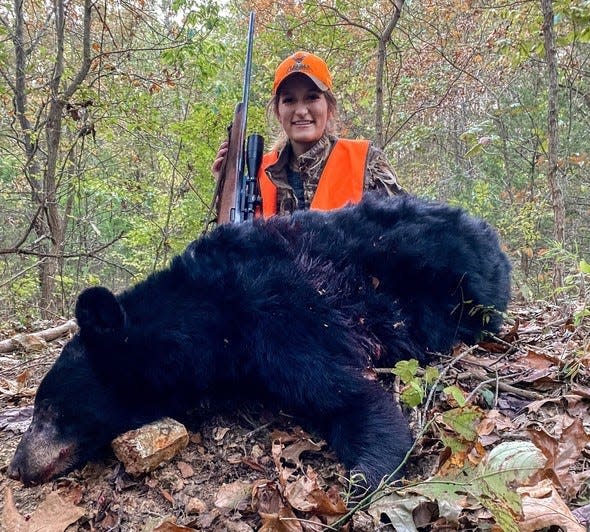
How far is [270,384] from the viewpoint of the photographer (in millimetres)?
2160

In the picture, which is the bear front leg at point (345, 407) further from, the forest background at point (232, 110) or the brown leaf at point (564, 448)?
the forest background at point (232, 110)

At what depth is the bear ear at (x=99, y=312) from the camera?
85.5 inches

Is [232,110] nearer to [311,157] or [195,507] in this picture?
[311,157]

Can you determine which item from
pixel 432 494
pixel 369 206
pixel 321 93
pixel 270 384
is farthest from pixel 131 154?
pixel 432 494

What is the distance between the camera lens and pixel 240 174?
14.3ft

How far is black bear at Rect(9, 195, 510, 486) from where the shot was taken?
2.06 meters

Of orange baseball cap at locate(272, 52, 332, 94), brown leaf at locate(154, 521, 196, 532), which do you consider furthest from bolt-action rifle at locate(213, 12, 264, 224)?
brown leaf at locate(154, 521, 196, 532)

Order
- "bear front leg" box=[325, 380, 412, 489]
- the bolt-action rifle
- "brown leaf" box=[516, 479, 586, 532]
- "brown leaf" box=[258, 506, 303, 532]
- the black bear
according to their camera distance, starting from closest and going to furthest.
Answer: "brown leaf" box=[516, 479, 586, 532], "brown leaf" box=[258, 506, 303, 532], "bear front leg" box=[325, 380, 412, 489], the black bear, the bolt-action rifle

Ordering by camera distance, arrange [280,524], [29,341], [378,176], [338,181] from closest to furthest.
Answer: [280,524]
[29,341]
[338,181]
[378,176]

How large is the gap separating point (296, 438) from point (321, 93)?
121 inches

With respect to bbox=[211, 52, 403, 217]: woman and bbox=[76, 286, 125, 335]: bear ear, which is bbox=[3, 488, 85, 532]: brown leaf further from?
bbox=[211, 52, 403, 217]: woman

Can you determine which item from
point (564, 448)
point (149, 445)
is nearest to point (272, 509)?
point (149, 445)

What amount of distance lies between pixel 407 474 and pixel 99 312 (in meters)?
1.39

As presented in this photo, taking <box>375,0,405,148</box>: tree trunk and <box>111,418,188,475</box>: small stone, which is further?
<box>375,0,405,148</box>: tree trunk
